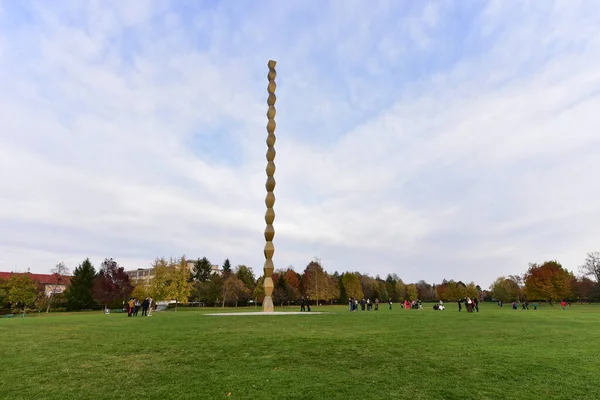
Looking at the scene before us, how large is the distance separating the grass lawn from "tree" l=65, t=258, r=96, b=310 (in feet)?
208

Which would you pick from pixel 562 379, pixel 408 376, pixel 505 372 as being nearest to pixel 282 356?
pixel 408 376

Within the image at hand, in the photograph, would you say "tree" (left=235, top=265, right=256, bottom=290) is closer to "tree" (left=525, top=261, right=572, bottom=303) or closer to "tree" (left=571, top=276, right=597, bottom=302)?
"tree" (left=525, top=261, right=572, bottom=303)

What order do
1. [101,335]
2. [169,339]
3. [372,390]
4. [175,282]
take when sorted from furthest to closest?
1. [175,282]
2. [101,335]
3. [169,339]
4. [372,390]

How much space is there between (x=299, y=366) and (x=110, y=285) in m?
68.1

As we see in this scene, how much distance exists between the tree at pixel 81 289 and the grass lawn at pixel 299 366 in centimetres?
6328

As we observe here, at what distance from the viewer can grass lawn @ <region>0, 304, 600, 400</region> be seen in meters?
7.43

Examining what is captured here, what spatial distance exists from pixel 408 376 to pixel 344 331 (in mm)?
7632

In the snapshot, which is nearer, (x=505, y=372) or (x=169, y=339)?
(x=505, y=372)

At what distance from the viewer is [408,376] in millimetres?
8469

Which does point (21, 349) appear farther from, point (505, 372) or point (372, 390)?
point (505, 372)

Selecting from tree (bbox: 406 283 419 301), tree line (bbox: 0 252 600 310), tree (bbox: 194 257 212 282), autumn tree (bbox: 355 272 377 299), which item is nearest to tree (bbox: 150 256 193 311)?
tree line (bbox: 0 252 600 310)

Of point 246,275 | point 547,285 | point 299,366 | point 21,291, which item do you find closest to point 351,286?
point 246,275

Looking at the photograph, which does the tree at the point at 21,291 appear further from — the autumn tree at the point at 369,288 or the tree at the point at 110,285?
the autumn tree at the point at 369,288

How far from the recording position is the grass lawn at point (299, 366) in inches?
292
